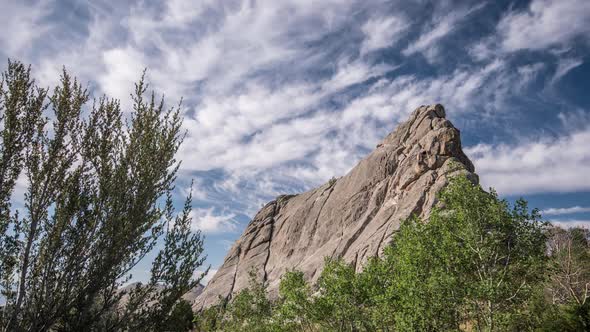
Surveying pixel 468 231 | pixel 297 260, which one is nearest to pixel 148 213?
pixel 468 231

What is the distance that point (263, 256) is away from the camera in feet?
242

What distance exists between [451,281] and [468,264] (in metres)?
3.41

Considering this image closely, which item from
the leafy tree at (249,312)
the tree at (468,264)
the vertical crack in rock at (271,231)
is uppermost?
the vertical crack in rock at (271,231)

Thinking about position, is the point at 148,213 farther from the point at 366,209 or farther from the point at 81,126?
the point at 366,209

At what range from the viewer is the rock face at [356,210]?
4825 cm

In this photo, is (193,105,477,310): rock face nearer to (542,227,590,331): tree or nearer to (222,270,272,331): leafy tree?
(542,227,590,331): tree

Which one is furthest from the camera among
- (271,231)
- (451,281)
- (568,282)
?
(271,231)

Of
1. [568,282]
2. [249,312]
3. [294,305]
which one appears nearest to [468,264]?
[294,305]

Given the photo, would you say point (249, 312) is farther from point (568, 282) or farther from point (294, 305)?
point (568, 282)

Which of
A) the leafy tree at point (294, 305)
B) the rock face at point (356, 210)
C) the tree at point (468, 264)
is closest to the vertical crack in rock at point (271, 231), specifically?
the rock face at point (356, 210)

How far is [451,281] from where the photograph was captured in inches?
616

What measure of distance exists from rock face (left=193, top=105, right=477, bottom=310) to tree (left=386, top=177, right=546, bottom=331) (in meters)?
19.6

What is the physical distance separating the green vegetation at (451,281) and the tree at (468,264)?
0.04 meters

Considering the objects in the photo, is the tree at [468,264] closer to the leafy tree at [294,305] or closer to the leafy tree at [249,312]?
the leafy tree at [294,305]
